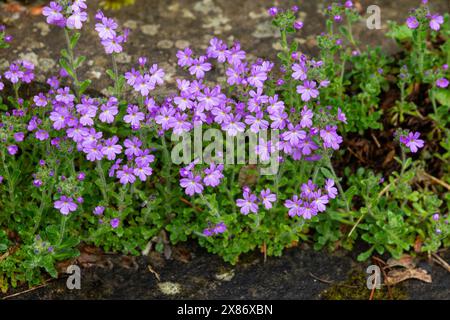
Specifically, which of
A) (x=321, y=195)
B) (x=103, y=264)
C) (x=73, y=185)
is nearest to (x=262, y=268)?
(x=321, y=195)

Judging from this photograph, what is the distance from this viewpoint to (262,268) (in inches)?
183

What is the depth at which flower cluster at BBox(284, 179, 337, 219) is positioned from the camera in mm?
4258

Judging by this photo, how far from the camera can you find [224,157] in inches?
179

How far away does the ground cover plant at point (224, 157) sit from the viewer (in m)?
4.18

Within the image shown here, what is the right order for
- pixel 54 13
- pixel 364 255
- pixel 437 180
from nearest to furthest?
Result: pixel 54 13
pixel 364 255
pixel 437 180

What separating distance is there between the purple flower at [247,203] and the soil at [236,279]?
0.53m

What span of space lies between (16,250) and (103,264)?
569 millimetres

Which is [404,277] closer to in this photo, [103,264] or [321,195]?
[321,195]

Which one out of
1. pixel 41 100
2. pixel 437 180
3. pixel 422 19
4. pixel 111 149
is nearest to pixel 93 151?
pixel 111 149

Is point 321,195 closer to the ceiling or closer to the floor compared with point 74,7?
closer to the floor

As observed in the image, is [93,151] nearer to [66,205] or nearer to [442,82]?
[66,205]

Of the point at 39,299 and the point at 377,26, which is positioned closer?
the point at 39,299

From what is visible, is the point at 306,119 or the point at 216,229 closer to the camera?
the point at 306,119

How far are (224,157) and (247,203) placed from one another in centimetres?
39
